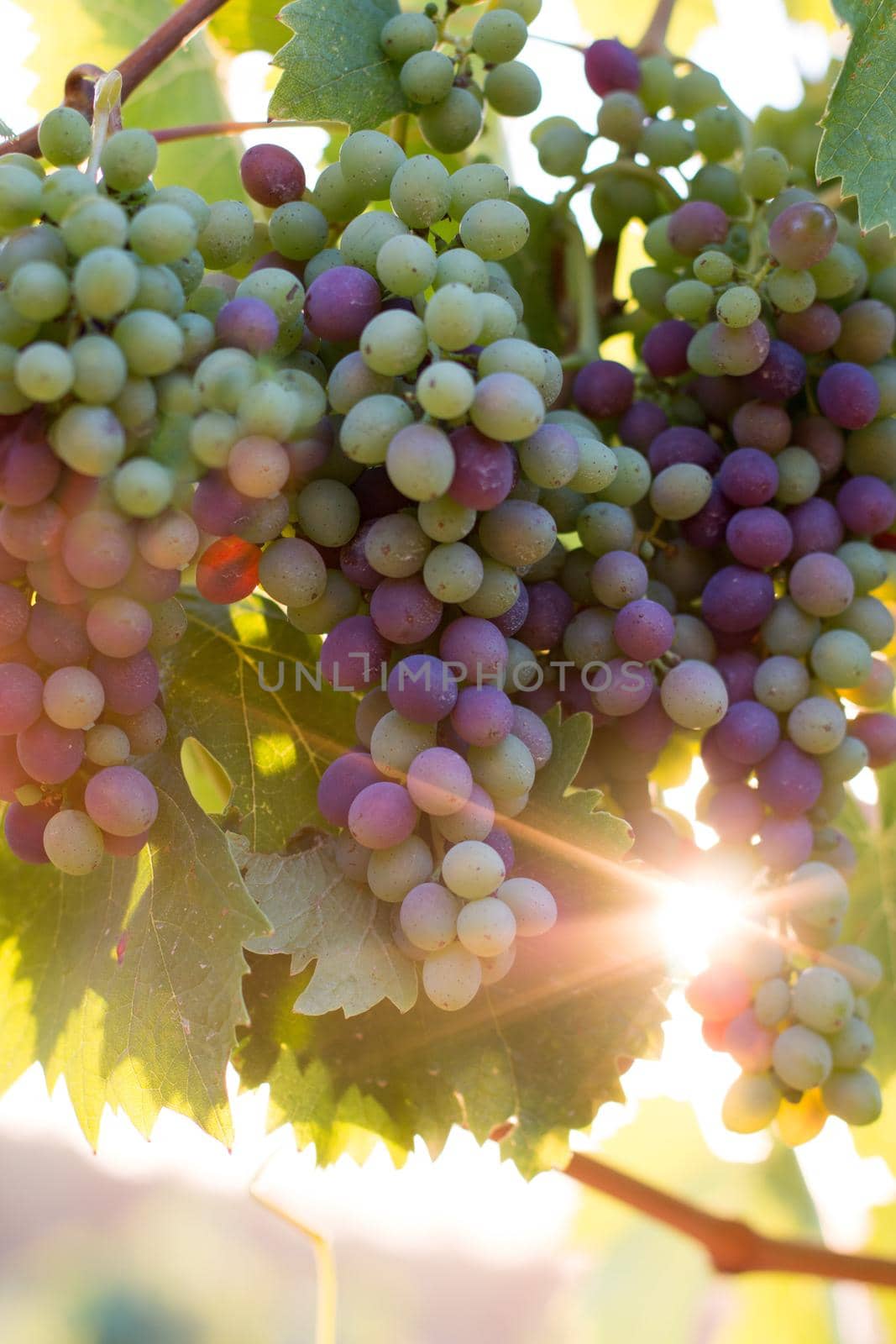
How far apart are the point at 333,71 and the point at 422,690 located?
17.4 inches

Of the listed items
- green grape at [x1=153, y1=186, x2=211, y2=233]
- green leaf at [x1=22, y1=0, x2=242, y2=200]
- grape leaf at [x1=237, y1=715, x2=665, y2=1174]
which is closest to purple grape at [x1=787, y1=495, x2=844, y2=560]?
grape leaf at [x1=237, y1=715, x2=665, y2=1174]

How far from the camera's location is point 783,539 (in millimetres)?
796

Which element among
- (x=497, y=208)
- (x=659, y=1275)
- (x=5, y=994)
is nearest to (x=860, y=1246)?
(x=659, y=1275)

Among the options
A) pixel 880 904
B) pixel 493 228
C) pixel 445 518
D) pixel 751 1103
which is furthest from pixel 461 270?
pixel 880 904

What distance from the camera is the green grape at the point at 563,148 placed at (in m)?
0.95

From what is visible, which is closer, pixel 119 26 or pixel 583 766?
pixel 583 766

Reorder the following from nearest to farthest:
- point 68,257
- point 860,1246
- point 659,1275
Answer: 1. point 68,257
2. point 860,1246
3. point 659,1275

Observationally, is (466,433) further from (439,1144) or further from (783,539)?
(439,1144)

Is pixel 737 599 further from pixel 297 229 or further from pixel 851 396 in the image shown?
pixel 297 229

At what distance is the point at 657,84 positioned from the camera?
0.95 m

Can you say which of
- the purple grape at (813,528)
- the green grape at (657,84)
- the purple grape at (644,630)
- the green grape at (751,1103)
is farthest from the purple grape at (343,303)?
the green grape at (751,1103)

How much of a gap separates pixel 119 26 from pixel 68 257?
814 millimetres

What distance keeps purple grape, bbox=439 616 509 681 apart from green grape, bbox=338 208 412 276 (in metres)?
0.21

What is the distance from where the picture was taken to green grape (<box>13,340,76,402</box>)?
55cm
